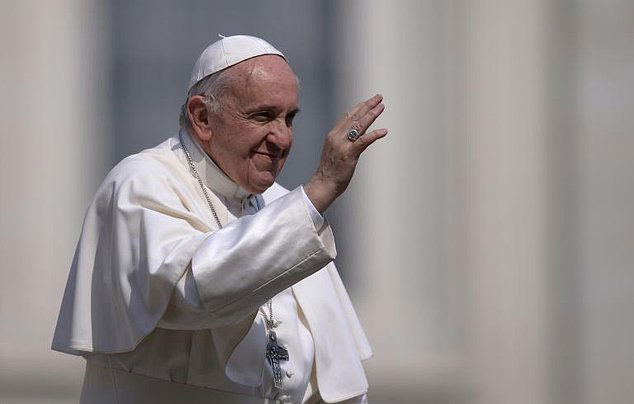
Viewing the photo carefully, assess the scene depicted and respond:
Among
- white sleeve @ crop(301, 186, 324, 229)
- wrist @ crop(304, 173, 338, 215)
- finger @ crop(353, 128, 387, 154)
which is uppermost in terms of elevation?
finger @ crop(353, 128, 387, 154)

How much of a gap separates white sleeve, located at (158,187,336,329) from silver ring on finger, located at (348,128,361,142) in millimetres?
163

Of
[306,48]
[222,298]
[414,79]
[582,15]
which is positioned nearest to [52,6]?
[306,48]

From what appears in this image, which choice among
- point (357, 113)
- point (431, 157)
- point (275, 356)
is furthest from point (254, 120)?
point (431, 157)

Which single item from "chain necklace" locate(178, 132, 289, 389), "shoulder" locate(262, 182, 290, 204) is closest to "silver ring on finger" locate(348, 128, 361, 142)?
"chain necklace" locate(178, 132, 289, 389)

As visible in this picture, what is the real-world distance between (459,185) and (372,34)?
30.1 inches

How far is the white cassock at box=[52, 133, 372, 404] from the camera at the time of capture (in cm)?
368

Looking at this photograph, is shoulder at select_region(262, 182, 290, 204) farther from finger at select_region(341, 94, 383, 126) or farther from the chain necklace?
finger at select_region(341, 94, 383, 126)

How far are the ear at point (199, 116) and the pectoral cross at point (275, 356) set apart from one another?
0.55m

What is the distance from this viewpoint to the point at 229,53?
14.0 ft

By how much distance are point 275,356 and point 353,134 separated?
73 cm

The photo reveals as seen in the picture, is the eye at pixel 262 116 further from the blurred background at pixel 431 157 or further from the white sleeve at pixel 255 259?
the blurred background at pixel 431 157

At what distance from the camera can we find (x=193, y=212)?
162 inches

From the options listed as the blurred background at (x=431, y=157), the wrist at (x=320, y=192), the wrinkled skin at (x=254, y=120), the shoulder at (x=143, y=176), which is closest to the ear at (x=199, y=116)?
the wrinkled skin at (x=254, y=120)

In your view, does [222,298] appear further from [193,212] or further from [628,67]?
[628,67]
